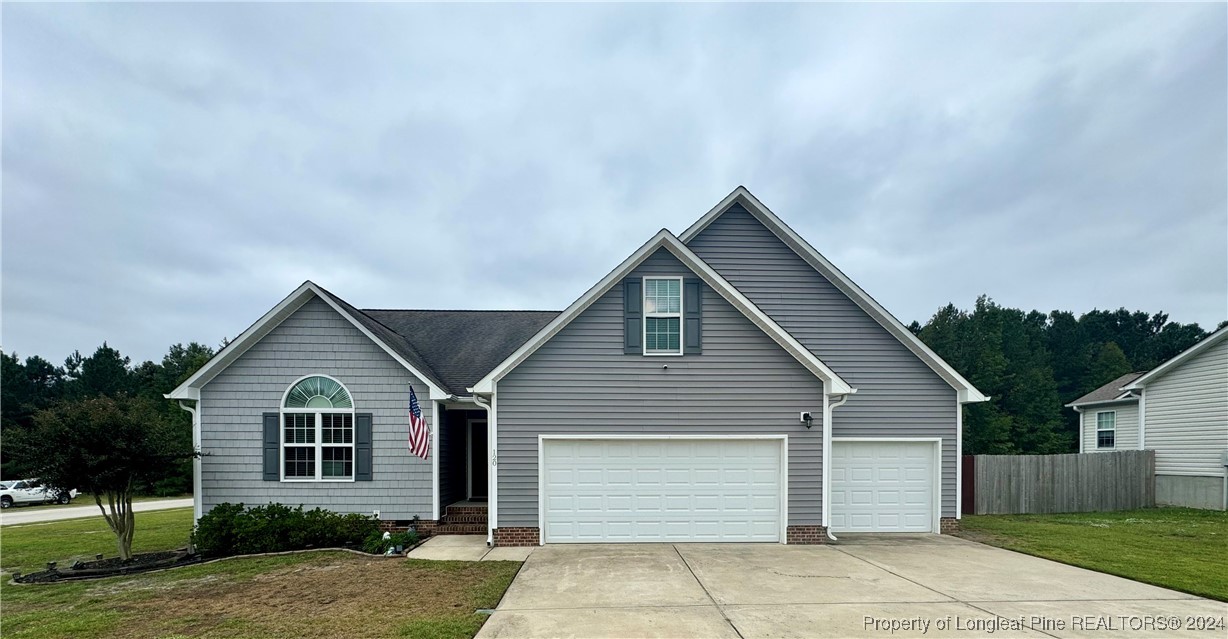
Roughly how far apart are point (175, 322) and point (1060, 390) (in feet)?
252

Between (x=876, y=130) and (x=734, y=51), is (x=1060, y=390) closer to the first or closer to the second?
(x=876, y=130)

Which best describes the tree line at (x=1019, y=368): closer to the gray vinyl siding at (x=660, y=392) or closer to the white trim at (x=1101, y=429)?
the white trim at (x=1101, y=429)

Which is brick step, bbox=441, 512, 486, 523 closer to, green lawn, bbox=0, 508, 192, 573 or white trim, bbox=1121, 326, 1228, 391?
green lawn, bbox=0, 508, 192, 573

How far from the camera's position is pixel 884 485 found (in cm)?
1207

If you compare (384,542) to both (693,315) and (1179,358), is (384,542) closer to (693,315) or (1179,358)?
(693,315)

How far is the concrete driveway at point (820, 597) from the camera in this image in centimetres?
600

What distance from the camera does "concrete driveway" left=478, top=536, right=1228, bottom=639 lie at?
236 inches

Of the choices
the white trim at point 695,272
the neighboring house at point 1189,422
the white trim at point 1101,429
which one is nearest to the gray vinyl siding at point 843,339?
the white trim at point 695,272

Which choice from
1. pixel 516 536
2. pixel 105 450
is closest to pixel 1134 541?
pixel 516 536

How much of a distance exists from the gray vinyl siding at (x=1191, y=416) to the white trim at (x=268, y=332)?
20943mm

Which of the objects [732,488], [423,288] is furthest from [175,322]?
[732,488]

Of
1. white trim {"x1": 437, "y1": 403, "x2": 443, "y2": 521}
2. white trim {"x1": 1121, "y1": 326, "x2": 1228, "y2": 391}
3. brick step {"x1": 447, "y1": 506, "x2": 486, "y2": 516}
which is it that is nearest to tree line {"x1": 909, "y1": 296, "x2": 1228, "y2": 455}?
white trim {"x1": 1121, "y1": 326, "x2": 1228, "y2": 391}

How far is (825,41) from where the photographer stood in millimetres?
15305

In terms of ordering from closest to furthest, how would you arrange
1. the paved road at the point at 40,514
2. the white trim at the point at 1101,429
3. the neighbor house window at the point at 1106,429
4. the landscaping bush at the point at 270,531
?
1. the landscaping bush at the point at 270,531
2. the paved road at the point at 40,514
3. the white trim at the point at 1101,429
4. the neighbor house window at the point at 1106,429
